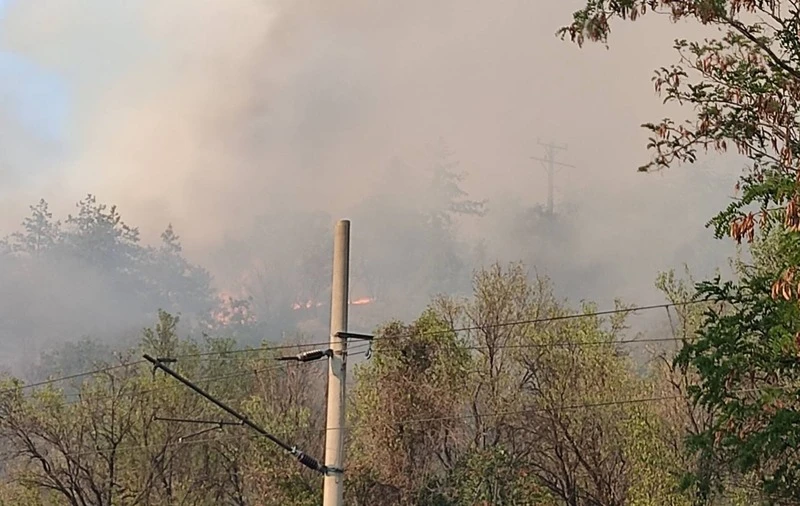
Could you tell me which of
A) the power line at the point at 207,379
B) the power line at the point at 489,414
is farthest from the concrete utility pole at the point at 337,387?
the power line at the point at 207,379

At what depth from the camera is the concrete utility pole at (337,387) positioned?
37.1 feet

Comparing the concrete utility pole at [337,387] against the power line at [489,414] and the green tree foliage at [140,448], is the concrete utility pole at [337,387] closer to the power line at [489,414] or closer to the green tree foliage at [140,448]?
the power line at [489,414]

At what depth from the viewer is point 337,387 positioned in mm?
11531

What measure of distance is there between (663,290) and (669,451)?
4073 mm

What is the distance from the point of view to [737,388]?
12.2 m

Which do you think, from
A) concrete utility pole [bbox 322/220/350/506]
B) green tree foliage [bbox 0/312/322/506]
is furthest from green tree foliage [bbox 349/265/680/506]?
concrete utility pole [bbox 322/220/350/506]

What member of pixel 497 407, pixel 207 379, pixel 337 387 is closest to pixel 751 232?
pixel 337 387

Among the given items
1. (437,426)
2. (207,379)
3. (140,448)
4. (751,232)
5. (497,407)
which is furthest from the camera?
(207,379)

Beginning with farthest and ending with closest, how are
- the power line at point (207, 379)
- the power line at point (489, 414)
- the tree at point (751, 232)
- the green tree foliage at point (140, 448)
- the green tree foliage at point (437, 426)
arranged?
the power line at point (207, 379), the green tree foliage at point (140, 448), the green tree foliage at point (437, 426), the power line at point (489, 414), the tree at point (751, 232)

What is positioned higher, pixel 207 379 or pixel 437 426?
pixel 207 379

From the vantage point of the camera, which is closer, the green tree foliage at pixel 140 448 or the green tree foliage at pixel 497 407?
the green tree foliage at pixel 497 407

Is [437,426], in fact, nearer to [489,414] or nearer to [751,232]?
[489,414]

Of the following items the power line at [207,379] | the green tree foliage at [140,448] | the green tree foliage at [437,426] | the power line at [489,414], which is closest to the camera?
the power line at [489,414]

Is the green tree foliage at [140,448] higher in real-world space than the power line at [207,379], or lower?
lower
